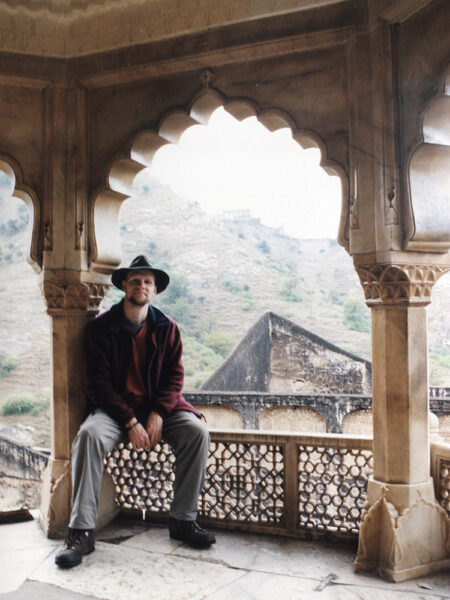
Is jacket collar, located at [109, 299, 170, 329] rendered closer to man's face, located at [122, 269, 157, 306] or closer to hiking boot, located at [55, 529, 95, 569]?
man's face, located at [122, 269, 157, 306]

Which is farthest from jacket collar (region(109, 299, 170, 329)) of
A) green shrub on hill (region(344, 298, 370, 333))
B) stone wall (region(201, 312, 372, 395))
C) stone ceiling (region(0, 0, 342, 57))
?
green shrub on hill (region(344, 298, 370, 333))

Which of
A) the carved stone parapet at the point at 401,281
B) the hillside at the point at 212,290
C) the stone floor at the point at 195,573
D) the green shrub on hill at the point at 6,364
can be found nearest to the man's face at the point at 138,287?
the carved stone parapet at the point at 401,281

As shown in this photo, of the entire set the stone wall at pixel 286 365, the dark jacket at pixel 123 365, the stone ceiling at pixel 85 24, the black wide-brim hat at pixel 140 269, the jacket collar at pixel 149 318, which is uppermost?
the stone ceiling at pixel 85 24

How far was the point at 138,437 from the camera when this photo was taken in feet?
11.4

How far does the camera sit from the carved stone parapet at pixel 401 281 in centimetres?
327

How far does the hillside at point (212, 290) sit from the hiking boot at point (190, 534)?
30.2 metres

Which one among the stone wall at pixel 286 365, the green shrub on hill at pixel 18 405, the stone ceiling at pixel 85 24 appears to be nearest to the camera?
the stone ceiling at pixel 85 24

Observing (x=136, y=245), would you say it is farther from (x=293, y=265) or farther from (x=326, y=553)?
(x=326, y=553)

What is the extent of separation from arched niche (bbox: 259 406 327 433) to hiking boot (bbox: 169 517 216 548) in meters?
11.8

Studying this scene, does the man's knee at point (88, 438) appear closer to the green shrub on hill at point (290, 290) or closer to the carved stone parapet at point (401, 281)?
the carved stone parapet at point (401, 281)

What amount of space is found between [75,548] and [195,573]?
2.36 feet

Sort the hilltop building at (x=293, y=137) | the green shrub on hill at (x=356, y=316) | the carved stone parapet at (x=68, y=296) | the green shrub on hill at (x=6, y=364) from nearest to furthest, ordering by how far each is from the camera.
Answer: the hilltop building at (x=293, y=137)
the carved stone parapet at (x=68, y=296)
the green shrub on hill at (x=6, y=364)
the green shrub on hill at (x=356, y=316)

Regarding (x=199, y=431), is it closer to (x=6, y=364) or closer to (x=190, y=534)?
(x=190, y=534)

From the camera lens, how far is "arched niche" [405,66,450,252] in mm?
3205
